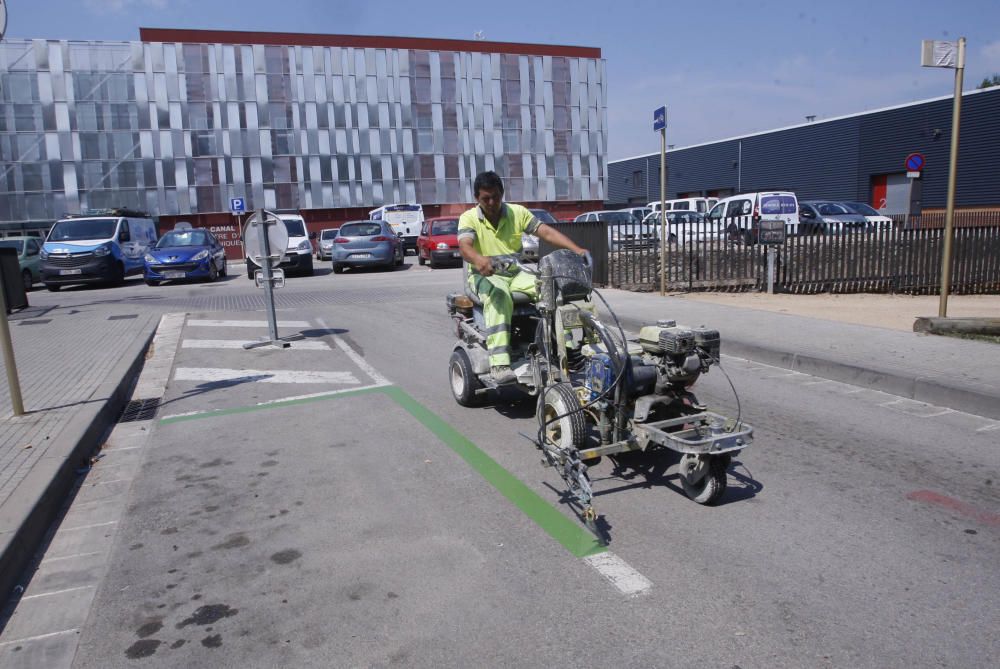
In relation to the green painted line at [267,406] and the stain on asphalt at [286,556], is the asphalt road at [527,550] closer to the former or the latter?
the stain on asphalt at [286,556]

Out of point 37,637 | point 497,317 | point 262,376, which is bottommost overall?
point 37,637

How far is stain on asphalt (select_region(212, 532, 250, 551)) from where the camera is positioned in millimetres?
4195

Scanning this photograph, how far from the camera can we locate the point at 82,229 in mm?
21641

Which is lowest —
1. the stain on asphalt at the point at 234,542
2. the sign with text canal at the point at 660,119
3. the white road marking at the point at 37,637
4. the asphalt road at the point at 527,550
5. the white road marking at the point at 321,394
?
the white road marking at the point at 37,637

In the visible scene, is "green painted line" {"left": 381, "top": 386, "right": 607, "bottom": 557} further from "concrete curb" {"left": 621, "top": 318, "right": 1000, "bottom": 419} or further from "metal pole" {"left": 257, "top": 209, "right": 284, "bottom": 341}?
"metal pole" {"left": 257, "top": 209, "right": 284, "bottom": 341}

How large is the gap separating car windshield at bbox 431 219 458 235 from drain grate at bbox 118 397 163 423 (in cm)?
1801

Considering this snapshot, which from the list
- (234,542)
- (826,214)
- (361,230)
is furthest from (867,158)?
(234,542)

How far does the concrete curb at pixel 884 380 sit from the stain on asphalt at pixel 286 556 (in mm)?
5759

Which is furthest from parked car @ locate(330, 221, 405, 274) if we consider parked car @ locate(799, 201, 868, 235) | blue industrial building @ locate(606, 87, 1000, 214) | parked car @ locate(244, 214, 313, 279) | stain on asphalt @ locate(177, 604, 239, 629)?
blue industrial building @ locate(606, 87, 1000, 214)

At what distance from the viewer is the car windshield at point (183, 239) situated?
21.6 metres

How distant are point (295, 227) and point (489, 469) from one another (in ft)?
68.7

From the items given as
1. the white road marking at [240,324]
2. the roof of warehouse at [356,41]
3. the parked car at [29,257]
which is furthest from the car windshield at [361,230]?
the roof of warehouse at [356,41]

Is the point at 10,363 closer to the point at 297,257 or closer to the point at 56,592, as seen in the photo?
the point at 56,592

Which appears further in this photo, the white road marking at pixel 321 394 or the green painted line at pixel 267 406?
the white road marking at pixel 321 394
